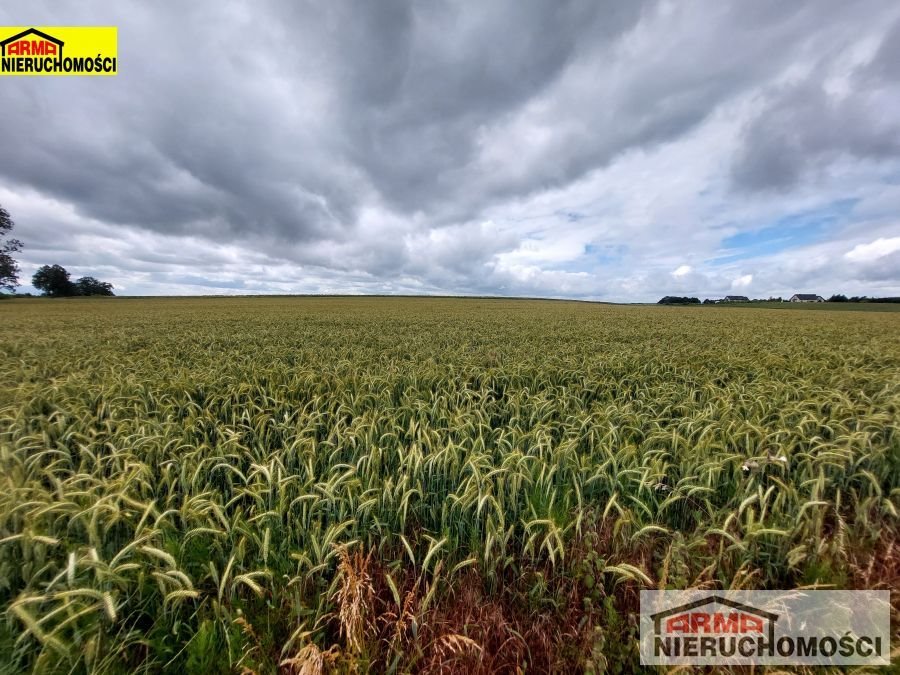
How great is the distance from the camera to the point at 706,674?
2035 mm

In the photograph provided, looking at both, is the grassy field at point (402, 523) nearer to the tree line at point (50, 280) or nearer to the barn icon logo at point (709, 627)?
the barn icon logo at point (709, 627)

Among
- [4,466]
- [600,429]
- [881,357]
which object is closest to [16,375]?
[4,466]

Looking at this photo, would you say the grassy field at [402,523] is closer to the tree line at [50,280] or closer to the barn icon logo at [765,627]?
the barn icon logo at [765,627]

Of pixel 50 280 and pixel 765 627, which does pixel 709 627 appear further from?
pixel 50 280

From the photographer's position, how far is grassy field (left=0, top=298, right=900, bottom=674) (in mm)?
2045

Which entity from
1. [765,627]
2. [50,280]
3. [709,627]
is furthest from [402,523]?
[50,280]

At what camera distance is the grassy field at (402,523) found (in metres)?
2.04

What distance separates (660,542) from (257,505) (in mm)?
3704

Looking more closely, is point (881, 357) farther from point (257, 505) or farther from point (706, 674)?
point (257, 505)

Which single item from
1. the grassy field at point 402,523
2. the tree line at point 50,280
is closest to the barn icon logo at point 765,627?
the grassy field at point 402,523

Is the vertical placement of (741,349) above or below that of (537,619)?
above

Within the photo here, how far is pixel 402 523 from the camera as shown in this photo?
280 centimetres

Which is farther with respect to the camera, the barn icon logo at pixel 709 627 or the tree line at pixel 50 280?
the tree line at pixel 50 280

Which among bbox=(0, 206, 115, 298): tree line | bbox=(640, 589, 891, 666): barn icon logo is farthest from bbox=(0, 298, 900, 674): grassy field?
bbox=(0, 206, 115, 298): tree line
